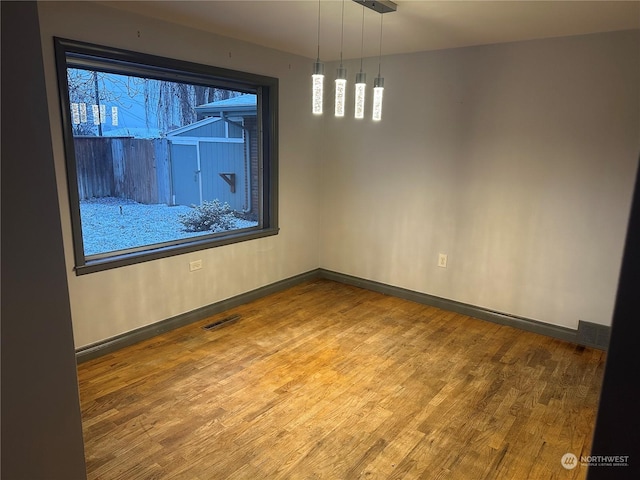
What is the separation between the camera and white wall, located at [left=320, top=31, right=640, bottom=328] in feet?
10.3

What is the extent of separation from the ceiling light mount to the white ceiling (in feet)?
0.17

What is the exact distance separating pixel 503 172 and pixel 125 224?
3105 millimetres

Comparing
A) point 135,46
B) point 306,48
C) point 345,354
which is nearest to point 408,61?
point 306,48

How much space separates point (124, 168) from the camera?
10.8 feet

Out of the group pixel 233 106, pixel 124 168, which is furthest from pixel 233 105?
pixel 124 168

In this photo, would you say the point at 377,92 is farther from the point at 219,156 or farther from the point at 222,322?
the point at 222,322

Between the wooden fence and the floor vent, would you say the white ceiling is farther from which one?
the floor vent

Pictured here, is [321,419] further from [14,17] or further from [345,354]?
[14,17]

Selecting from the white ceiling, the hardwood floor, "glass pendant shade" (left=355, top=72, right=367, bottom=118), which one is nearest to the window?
the white ceiling

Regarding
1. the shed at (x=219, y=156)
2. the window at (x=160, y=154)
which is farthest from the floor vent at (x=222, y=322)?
the shed at (x=219, y=156)

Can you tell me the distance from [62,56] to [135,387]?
210cm

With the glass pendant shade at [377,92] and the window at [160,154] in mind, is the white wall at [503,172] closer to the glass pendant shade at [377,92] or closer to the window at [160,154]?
the window at [160,154]

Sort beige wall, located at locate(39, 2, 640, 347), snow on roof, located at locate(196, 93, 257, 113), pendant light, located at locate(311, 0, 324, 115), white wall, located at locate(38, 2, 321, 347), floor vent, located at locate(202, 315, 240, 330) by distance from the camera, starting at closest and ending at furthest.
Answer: pendant light, located at locate(311, 0, 324, 115) → white wall, located at locate(38, 2, 321, 347) → beige wall, located at locate(39, 2, 640, 347) → floor vent, located at locate(202, 315, 240, 330) → snow on roof, located at locate(196, 93, 257, 113)

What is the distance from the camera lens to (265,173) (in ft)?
13.9
